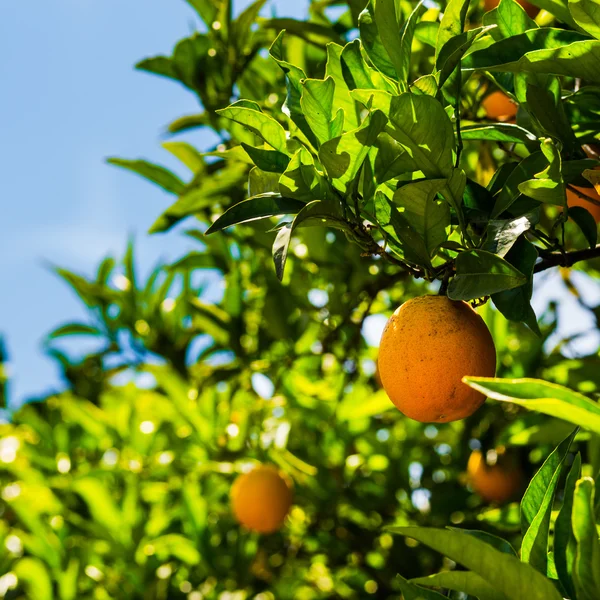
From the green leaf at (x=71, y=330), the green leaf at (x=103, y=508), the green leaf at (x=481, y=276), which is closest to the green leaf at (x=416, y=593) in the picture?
the green leaf at (x=481, y=276)

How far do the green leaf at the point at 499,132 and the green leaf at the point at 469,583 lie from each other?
2.12 feet

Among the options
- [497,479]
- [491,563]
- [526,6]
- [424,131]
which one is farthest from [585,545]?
[497,479]

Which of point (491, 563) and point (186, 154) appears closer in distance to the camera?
point (491, 563)

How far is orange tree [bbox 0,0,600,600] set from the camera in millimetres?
865

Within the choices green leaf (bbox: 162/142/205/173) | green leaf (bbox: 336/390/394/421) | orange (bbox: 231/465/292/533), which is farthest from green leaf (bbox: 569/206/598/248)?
orange (bbox: 231/465/292/533)

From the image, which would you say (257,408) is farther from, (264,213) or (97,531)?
(264,213)

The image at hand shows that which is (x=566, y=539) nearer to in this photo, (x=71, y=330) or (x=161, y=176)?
(x=161, y=176)

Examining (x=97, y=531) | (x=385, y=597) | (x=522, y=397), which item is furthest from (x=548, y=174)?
(x=97, y=531)

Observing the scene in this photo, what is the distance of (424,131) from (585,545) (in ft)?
1.59

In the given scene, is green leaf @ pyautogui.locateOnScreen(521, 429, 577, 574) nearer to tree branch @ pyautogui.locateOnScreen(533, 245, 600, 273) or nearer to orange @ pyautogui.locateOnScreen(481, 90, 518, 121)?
tree branch @ pyautogui.locateOnScreen(533, 245, 600, 273)

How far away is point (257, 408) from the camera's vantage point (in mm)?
2447

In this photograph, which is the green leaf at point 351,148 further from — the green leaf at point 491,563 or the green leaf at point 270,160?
the green leaf at point 491,563

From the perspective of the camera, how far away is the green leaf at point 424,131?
0.84 m

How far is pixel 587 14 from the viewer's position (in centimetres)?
88
